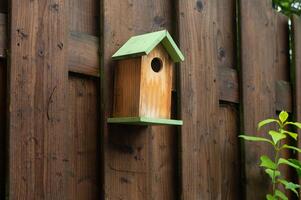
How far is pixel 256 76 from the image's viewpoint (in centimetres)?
345

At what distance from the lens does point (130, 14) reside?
8.70 ft

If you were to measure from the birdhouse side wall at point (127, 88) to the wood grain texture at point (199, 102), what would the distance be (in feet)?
1.64

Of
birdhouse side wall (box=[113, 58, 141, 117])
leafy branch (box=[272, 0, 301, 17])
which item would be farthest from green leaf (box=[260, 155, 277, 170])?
leafy branch (box=[272, 0, 301, 17])

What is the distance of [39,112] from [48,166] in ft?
0.67

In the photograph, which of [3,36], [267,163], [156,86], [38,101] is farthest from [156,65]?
[267,163]

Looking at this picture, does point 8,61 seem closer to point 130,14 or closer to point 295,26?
point 130,14

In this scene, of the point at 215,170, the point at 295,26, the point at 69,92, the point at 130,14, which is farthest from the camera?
the point at 295,26

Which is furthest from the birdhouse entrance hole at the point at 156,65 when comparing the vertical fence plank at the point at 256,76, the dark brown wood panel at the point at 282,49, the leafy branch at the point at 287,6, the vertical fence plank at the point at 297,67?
the leafy branch at the point at 287,6

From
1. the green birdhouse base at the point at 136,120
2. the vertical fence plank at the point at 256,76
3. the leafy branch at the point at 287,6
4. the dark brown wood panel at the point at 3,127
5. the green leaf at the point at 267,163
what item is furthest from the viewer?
the leafy branch at the point at 287,6

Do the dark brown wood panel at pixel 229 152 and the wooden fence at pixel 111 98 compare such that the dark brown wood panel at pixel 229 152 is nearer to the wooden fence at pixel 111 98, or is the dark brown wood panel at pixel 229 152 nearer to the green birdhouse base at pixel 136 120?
the wooden fence at pixel 111 98

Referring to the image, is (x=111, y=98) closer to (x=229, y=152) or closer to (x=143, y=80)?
(x=143, y=80)

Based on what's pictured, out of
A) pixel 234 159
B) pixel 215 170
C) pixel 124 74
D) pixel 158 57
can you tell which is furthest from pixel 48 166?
pixel 234 159

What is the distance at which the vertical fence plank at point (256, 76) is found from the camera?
333 cm

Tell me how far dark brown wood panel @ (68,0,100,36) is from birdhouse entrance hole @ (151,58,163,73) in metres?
0.27
